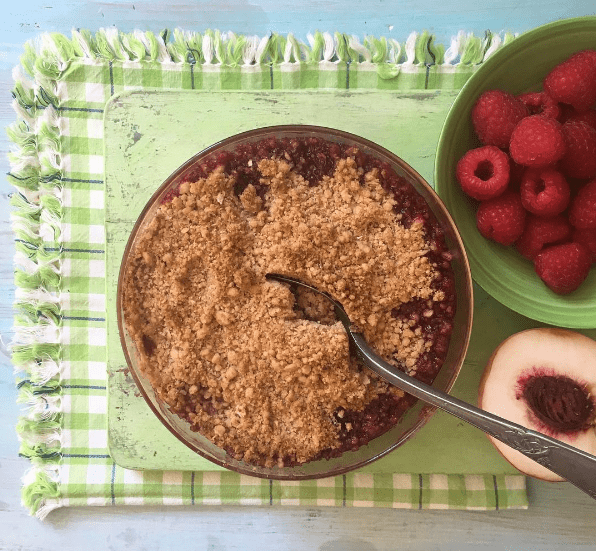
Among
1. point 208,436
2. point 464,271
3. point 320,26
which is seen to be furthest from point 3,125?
point 464,271

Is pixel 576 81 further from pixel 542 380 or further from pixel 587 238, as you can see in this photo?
pixel 542 380

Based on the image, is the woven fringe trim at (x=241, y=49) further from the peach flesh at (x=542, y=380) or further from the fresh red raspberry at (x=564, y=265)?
the peach flesh at (x=542, y=380)

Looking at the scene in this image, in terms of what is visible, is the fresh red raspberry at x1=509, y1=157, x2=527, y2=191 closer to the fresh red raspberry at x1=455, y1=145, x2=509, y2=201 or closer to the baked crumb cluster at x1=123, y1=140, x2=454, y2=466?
the fresh red raspberry at x1=455, y1=145, x2=509, y2=201

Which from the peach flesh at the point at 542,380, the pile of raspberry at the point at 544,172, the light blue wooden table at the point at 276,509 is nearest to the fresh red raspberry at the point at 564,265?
the pile of raspberry at the point at 544,172

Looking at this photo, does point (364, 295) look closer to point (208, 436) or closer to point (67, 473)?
point (208, 436)

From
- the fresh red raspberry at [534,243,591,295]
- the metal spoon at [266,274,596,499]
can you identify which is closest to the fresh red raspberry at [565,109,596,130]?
the fresh red raspberry at [534,243,591,295]

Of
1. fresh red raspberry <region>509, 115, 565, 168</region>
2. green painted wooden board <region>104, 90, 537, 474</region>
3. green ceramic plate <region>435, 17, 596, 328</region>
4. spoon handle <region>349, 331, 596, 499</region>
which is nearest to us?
spoon handle <region>349, 331, 596, 499</region>
